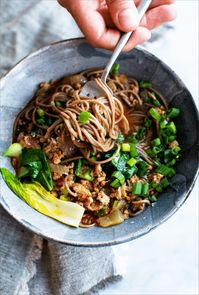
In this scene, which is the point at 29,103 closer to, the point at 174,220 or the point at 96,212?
the point at 96,212

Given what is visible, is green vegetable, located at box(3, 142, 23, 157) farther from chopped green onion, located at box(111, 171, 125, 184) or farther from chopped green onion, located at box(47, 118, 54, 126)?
chopped green onion, located at box(111, 171, 125, 184)

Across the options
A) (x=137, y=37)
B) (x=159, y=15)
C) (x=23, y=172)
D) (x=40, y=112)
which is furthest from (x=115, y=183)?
(x=159, y=15)

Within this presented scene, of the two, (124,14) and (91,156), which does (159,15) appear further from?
(91,156)

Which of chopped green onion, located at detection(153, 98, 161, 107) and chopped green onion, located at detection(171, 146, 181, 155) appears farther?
chopped green onion, located at detection(153, 98, 161, 107)

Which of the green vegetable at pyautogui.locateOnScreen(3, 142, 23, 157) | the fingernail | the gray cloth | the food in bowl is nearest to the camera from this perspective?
the fingernail

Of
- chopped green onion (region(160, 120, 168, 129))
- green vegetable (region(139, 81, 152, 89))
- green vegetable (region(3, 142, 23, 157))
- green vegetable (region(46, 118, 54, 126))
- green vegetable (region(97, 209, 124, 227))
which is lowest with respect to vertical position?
green vegetable (region(97, 209, 124, 227))

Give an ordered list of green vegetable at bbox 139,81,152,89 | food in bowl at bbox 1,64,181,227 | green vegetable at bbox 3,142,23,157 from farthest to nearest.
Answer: green vegetable at bbox 139,81,152,89
green vegetable at bbox 3,142,23,157
food in bowl at bbox 1,64,181,227

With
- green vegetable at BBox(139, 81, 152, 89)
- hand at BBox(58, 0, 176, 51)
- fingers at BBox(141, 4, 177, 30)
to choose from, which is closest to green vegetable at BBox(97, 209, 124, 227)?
green vegetable at BBox(139, 81, 152, 89)

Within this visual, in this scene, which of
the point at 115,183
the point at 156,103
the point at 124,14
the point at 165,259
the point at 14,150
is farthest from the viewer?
the point at 165,259
